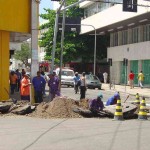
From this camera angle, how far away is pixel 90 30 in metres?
56.5

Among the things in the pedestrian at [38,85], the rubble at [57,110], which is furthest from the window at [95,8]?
the rubble at [57,110]

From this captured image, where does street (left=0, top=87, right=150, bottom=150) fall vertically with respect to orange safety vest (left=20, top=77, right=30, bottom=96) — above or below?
below

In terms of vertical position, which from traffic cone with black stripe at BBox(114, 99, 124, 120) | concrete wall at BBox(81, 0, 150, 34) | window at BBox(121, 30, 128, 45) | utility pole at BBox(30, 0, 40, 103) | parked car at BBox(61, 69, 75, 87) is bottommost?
traffic cone with black stripe at BBox(114, 99, 124, 120)

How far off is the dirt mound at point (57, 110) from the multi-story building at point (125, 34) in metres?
Result: 23.5

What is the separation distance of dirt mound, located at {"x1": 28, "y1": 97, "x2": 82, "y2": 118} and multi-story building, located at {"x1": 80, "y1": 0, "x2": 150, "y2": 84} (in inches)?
926

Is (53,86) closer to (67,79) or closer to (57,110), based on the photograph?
(57,110)

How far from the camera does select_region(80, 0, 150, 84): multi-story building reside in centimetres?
4431

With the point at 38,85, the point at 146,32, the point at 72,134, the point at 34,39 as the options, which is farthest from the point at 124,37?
the point at 72,134

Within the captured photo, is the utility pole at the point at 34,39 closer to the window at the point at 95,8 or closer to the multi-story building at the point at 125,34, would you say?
the multi-story building at the point at 125,34

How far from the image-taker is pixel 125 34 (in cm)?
5238

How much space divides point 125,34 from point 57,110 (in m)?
37.0

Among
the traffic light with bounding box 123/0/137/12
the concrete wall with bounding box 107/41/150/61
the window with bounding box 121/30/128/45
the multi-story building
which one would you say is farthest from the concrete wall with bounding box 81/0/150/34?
the traffic light with bounding box 123/0/137/12

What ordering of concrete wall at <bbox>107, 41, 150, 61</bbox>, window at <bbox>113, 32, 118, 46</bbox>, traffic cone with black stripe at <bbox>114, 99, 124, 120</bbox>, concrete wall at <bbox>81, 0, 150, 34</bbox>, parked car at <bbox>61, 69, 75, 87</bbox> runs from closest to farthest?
1. traffic cone with black stripe at <bbox>114, 99, 124, 120</bbox>
2. concrete wall at <bbox>81, 0, 150, 34</bbox>
3. parked car at <bbox>61, 69, 75, 87</bbox>
4. concrete wall at <bbox>107, 41, 150, 61</bbox>
5. window at <bbox>113, 32, 118, 46</bbox>

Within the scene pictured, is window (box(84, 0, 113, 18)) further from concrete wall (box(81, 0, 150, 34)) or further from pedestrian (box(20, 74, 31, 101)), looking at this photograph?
pedestrian (box(20, 74, 31, 101))
